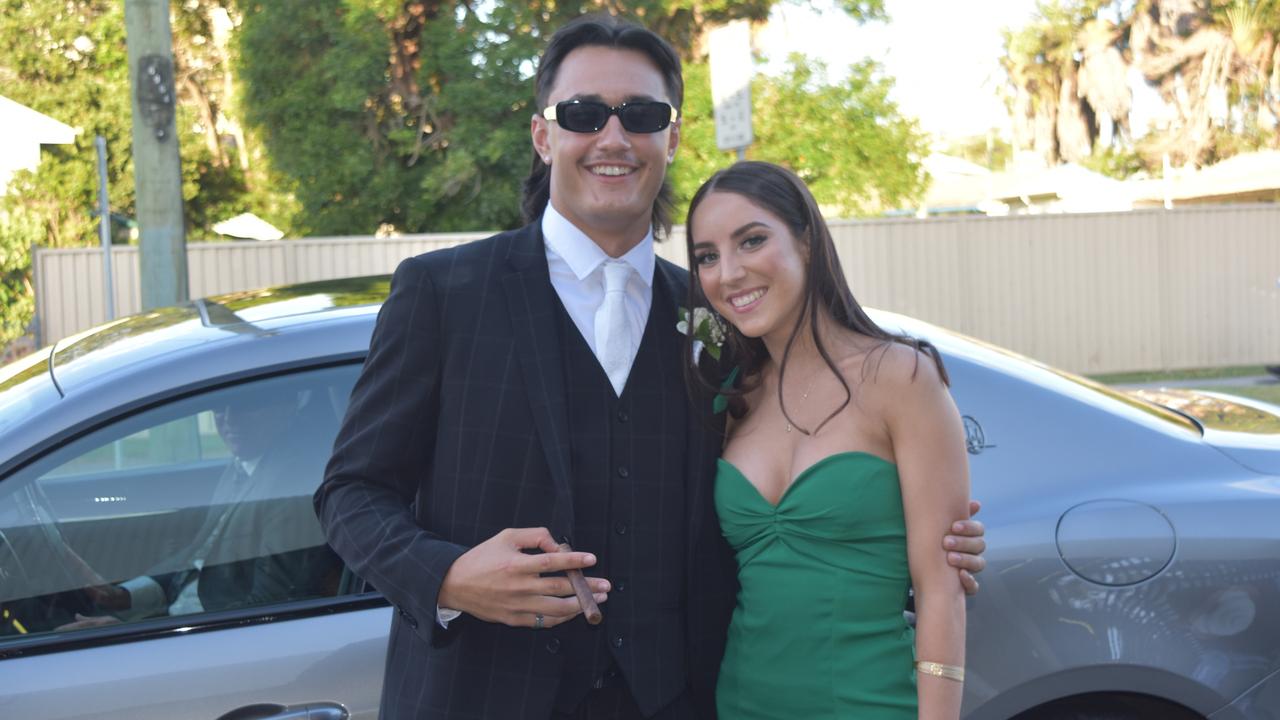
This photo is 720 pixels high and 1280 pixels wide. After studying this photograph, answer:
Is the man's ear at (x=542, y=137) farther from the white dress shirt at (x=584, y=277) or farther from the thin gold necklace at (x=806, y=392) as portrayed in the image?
the thin gold necklace at (x=806, y=392)

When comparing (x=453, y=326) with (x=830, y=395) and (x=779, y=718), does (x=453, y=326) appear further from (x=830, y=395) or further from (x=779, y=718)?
(x=779, y=718)

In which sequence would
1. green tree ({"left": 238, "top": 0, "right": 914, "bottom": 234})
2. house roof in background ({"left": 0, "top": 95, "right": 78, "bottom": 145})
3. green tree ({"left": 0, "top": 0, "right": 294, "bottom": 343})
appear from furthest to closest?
green tree ({"left": 0, "top": 0, "right": 294, "bottom": 343})
green tree ({"left": 238, "top": 0, "right": 914, "bottom": 234})
house roof in background ({"left": 0, "top": 95, "right": 78, "bottom": 145})

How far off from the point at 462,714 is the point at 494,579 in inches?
12.3

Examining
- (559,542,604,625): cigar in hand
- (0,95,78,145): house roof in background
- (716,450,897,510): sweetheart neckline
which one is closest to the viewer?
(559,542,604,625): cigar in hand

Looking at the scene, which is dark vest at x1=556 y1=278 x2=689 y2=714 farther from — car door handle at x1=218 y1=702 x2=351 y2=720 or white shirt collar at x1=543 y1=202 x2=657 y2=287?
car door handle at x1=218 y1=702 x2=351 y2=720

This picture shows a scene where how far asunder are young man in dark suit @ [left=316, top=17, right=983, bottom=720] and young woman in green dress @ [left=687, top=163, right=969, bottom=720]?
73 mm

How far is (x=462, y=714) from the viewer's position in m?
1.90

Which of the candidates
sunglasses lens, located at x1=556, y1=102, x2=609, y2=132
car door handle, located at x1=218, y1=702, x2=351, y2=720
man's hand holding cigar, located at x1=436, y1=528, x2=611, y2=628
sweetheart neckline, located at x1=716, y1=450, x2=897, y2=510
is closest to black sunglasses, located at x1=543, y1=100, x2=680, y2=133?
sunglasses lens, located at x1=556, y1=102, x2=609, y2=132

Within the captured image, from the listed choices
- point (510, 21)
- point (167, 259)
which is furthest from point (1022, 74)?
point (167, 259)

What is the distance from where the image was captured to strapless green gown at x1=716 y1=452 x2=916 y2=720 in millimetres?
1941

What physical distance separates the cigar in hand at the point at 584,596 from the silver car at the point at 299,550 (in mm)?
818

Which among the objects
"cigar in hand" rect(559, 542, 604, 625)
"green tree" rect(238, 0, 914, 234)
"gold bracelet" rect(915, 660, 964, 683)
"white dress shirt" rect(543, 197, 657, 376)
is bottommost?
"gold bracelet" rect(915, 660, 964, 683)

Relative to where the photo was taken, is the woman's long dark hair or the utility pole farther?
the utility pole

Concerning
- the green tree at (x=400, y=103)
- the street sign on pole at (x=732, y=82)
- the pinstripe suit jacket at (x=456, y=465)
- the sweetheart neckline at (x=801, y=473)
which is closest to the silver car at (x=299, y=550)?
the pinstripe suit jacket at (x=456, y=465)
